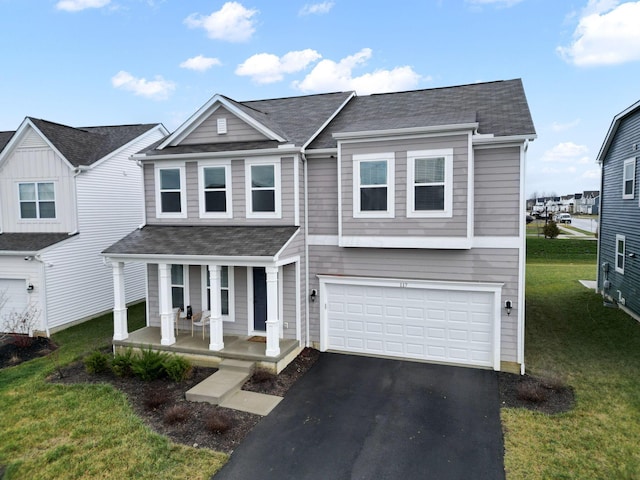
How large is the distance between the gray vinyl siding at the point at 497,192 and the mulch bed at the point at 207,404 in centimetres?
360

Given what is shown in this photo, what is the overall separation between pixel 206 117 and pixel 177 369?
718 centimetres

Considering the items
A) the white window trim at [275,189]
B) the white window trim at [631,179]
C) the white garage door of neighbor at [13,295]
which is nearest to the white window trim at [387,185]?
the white window trim at [275,189]

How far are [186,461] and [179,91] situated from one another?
73.9 feet

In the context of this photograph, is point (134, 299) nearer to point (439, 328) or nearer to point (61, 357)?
point (61, 357)

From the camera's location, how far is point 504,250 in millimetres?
9711

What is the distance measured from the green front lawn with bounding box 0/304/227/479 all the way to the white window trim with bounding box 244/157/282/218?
5.61 metres

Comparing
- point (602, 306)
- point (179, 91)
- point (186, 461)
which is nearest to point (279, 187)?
point (186, 461)

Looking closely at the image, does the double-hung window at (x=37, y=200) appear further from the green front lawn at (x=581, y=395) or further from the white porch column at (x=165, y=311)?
the green front lawn at (x=581, y=395)

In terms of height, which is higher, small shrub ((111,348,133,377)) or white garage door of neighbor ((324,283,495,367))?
white garage door of neighbor ((324,283,495,367))

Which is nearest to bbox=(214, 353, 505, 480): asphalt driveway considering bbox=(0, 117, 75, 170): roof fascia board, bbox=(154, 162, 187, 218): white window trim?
bbox=(154, 162, 187, 218): white window trim

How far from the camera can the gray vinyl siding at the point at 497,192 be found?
952cm

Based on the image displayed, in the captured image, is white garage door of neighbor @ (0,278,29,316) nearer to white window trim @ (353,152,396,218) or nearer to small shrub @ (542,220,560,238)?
white window trim @ (353,152,396,218)

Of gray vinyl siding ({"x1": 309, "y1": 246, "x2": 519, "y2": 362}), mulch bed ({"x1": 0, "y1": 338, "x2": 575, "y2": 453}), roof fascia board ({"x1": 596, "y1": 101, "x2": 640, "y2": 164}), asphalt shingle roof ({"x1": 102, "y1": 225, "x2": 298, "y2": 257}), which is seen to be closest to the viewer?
mulch bed ({"x1": 0, "y1": 338, "x2": 575, "y2": 453})

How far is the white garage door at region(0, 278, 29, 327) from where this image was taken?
13750 mm
